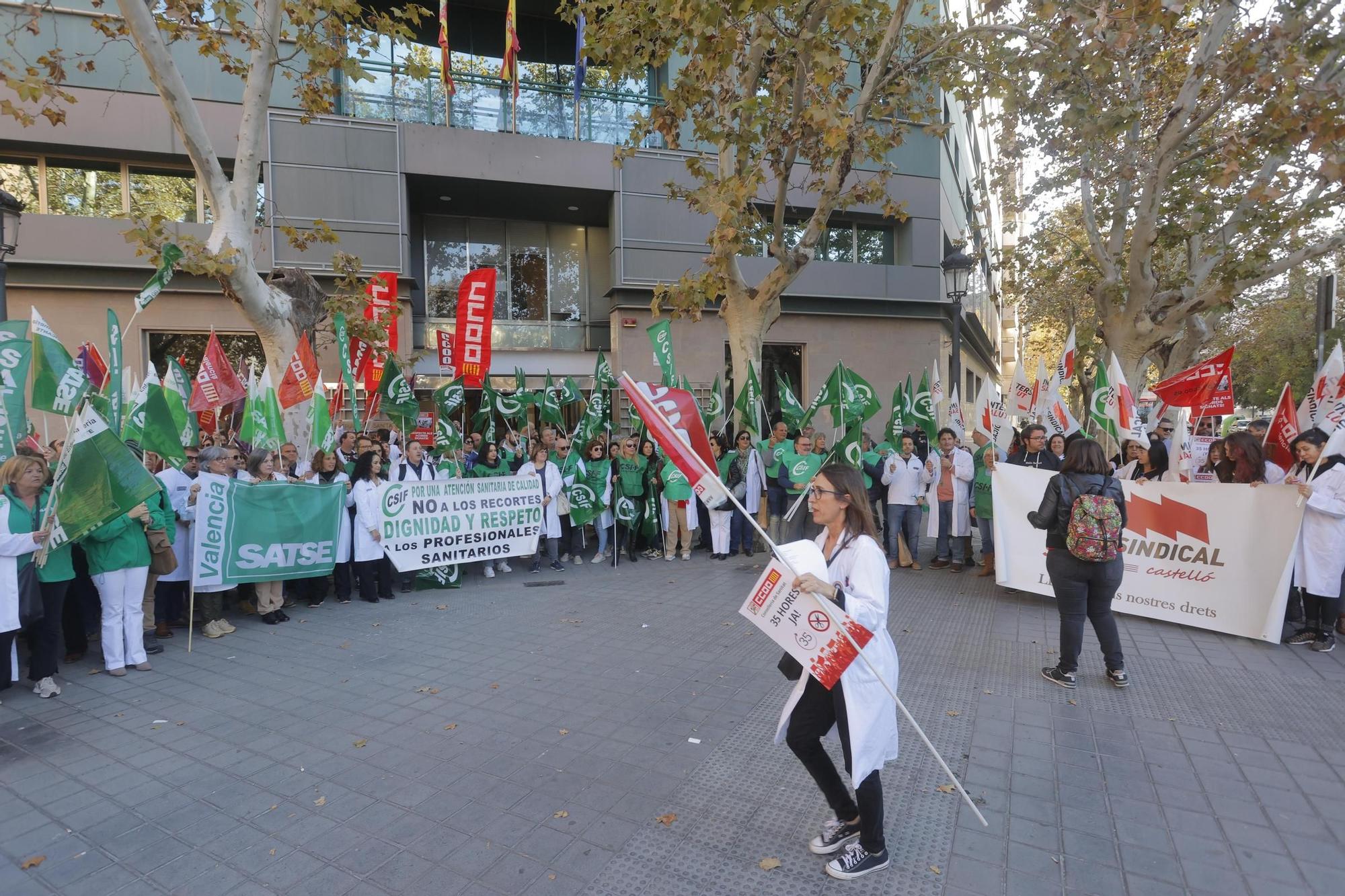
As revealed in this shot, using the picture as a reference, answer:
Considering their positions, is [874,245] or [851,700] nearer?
[851,700]

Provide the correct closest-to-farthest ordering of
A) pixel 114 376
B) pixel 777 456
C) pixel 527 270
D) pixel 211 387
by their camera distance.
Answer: pixel 114 376, pixel 211 387, pixel 777 456, pixel 527 270

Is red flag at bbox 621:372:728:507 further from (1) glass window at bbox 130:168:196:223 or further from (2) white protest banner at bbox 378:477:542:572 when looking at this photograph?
(1) glass window at bbox 130:168:196:223

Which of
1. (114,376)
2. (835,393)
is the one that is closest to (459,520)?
(114,376)

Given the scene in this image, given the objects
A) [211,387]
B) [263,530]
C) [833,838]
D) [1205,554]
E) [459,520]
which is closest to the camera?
[833,838]

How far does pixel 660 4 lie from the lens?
310 inches

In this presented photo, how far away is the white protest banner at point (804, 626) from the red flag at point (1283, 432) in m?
7.25

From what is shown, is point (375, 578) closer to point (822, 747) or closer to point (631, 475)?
point (631, 475)

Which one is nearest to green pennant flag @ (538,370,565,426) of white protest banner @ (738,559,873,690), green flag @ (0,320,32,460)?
green flag @ (0,320,32,460)

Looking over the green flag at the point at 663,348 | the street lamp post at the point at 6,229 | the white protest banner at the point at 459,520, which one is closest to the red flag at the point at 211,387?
the street lamp post at the point at 6,229

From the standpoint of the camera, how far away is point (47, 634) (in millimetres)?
5402

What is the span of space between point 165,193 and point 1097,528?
1883 cm

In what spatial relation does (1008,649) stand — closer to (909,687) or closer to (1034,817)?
(909,687)

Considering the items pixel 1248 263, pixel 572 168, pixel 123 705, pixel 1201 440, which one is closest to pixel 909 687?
pixel 123 705

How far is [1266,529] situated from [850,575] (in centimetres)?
566
